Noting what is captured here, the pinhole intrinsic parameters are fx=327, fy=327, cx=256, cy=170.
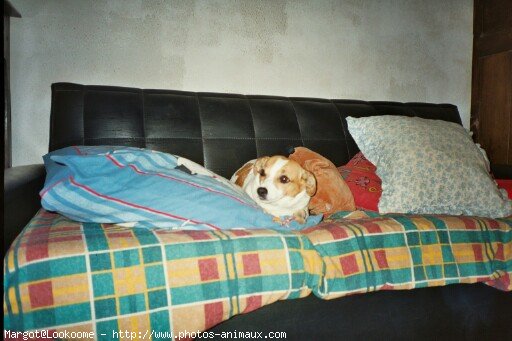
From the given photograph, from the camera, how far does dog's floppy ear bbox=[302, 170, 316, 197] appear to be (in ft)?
5.01

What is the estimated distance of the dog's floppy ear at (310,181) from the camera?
153 centimetres

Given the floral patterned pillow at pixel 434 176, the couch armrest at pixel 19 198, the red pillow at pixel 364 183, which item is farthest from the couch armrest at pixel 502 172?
the couch armrest at pixel 19 198

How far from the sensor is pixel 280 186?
1539 millimetres

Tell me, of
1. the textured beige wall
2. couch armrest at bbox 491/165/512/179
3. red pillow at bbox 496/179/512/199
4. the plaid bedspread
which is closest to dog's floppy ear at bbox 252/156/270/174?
the plaid bedspread

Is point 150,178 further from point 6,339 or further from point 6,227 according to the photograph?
point 6,339

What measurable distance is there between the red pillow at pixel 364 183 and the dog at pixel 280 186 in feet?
0.63

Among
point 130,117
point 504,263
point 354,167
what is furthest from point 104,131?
point 504,263

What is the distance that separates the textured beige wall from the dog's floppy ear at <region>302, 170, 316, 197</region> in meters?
0.90

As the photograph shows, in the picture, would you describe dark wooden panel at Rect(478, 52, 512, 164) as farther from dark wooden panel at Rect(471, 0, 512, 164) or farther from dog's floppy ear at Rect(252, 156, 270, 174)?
dog's floppy ear at Rect(252, 156, 270, 174)

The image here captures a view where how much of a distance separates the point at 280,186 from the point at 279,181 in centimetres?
2

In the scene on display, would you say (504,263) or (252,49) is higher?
(252,49)

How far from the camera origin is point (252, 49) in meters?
2.17

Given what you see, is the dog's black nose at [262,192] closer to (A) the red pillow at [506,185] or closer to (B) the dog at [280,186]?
(B) the dog at [280,186]

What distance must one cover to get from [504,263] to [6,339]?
5.01ft
